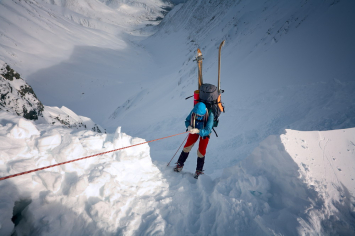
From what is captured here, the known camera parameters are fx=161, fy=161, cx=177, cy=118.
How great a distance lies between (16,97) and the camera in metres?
3.90

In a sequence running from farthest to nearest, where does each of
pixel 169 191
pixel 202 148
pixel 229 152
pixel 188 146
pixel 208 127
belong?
pixel 229 152, pixel 188 146, pixel 202 148, pixel 208 127, pixel 169 191

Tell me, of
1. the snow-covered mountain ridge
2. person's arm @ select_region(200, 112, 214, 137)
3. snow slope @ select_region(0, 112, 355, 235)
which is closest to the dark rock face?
the snow-covered mountain ridge

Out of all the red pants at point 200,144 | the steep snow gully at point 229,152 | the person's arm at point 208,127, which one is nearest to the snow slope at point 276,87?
the steep snow gully at point 229,152

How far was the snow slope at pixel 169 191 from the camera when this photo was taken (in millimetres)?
2168

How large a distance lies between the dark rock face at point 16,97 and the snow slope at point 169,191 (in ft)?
3.71

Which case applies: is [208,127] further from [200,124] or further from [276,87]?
[276,87]

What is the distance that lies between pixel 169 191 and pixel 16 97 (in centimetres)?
428

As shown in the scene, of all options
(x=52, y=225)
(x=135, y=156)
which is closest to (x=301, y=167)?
(x=135, y=156)

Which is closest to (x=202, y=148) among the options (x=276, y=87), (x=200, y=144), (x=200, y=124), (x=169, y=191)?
(x=200, y=144)

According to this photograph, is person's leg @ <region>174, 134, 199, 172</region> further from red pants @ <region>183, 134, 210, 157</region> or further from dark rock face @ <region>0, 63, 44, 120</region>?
dark rock face @ <region>0, 63, 44, 120</region>

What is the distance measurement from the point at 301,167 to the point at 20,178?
441 cm

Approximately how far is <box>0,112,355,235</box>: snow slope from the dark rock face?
113 centimetres

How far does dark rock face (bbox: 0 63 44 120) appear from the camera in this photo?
12.0 feet

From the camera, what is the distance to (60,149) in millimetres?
2766
